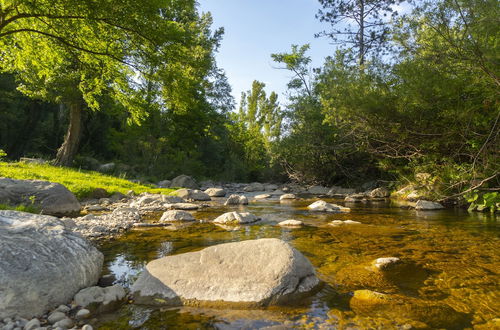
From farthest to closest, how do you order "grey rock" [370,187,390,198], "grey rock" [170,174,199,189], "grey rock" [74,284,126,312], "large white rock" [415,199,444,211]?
"grey rock" [170,174,199,189] → "grey rock" [370,187,390,198] → "large white rock" [415,199,444,211] → "grey rock" [74,284,126,312]

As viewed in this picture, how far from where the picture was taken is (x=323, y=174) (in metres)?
19.8

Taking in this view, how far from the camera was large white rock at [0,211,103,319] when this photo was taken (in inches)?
106

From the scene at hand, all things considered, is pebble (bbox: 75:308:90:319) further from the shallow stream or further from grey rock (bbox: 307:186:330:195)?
grey rock (bbox: 307:186:330:195)

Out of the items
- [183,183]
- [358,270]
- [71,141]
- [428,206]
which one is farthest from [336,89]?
[71,141]

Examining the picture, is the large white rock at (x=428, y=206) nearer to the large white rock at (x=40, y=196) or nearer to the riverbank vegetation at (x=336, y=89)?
the riverbank vegetation at (x=336, y=89)

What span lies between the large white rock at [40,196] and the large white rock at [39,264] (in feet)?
14.0

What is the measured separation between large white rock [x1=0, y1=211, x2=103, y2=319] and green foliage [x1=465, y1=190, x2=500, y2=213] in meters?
9.65

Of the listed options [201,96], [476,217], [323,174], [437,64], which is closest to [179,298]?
[437,64]

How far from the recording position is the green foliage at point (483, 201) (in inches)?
A: 338

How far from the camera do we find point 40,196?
25.6ft

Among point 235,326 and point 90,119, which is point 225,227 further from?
point 90,119

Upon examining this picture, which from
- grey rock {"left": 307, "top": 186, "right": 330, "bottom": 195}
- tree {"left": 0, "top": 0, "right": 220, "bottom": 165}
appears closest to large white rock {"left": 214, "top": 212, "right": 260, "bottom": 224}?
tree {"left": 0, "top": 0, "right": 220, "bottom": 165}

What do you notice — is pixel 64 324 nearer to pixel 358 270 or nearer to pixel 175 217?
pixel 358 270

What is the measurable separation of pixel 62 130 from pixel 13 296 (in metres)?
28.9
